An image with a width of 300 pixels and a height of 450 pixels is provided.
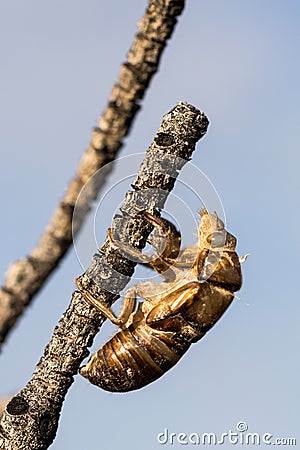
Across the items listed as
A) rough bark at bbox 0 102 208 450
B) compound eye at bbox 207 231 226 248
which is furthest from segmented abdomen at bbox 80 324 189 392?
rough bark at bbox 0 102 208 450

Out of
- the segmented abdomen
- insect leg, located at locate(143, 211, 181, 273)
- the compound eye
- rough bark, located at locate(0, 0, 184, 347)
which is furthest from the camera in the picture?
the compound eye

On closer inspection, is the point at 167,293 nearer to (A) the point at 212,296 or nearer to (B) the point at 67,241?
(A) the point at 212,296

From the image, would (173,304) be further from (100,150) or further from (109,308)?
(100,150)

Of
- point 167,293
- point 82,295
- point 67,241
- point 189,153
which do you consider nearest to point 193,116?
point 189,153

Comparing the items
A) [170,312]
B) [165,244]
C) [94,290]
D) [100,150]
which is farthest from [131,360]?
[100,150]

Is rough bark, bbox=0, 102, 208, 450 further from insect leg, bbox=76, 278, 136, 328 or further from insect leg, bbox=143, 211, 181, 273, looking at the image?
insect leg, bbox=143, 211, 181, 273

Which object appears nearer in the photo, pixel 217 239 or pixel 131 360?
pixel 131 360

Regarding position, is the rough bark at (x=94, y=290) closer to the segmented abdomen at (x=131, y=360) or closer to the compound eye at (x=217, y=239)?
the segmented abdomen at (x=131, y=360)
